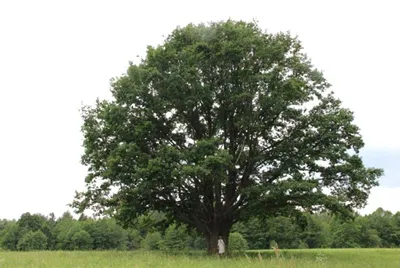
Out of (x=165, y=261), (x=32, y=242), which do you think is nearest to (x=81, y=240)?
(x=32, y=242)

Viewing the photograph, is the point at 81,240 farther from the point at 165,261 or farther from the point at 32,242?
the point at 165,261

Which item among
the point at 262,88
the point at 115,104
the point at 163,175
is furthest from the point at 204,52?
the point at 163,175

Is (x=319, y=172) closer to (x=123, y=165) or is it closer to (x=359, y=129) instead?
(x=359, y=129)

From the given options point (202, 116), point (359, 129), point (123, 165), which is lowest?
point (123, 165)

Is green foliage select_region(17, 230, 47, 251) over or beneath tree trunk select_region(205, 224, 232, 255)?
over

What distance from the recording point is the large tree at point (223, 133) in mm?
23938

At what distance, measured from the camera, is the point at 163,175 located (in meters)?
22.0

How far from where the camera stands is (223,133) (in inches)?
1082

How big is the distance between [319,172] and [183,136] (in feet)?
31.8

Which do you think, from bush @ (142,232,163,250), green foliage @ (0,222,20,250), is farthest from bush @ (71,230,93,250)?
green foliage @ (0,222,20,250)

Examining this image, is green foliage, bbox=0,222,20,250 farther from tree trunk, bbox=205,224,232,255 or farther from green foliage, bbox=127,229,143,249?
tree trunk, bbox=205,224,232,255

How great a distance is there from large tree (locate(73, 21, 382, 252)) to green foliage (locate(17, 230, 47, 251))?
219 feet

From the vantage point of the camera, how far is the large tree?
2394cm

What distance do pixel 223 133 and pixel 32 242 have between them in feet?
241
